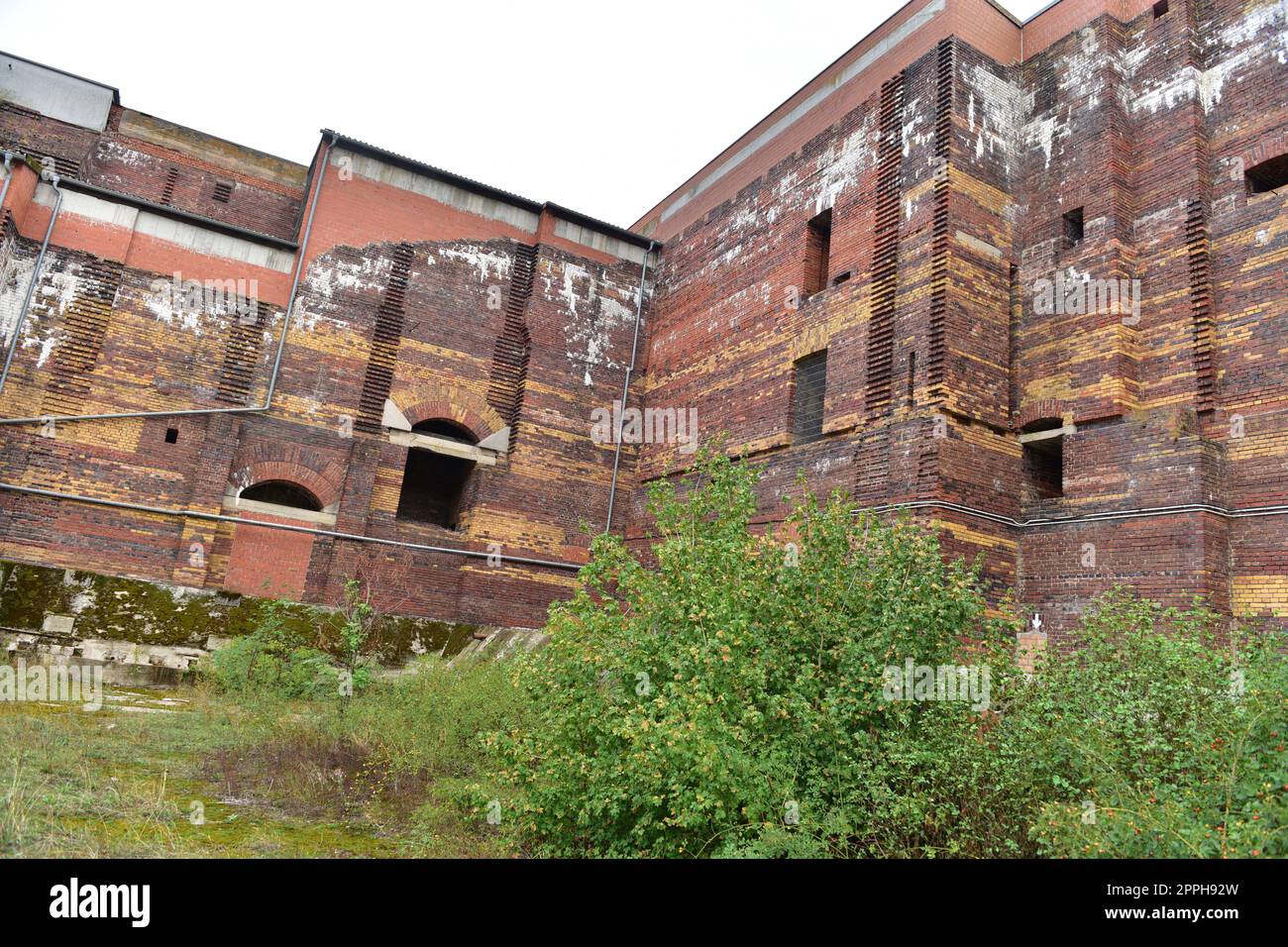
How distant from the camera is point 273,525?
13250 mm

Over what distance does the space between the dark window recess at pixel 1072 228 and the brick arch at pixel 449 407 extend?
9938 millimetres

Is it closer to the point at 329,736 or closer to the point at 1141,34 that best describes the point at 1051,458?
the point at 1141,34

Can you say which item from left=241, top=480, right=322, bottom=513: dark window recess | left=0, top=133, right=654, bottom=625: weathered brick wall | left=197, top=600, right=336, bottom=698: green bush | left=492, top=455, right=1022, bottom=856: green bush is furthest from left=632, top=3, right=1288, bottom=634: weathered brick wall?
left=241, top=480, right=322, bottom=513: dark window recess

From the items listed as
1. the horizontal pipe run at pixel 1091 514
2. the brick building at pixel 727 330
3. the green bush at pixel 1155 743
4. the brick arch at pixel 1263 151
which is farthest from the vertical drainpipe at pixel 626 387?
the green bush at pixel 1155 743

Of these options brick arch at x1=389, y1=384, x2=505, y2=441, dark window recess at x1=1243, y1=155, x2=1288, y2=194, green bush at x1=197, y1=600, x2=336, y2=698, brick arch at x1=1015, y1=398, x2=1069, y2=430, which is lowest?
green bush at x1=197, y1=600, x2=336, y2=698

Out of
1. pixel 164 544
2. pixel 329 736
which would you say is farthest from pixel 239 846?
pixel 164 544

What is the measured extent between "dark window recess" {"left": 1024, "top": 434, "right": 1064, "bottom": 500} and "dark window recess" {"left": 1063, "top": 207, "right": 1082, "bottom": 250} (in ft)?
8.93

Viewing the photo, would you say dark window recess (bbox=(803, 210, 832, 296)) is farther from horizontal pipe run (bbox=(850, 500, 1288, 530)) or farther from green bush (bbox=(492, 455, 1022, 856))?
green bush (bbox=(492, 455, 1022, 856))

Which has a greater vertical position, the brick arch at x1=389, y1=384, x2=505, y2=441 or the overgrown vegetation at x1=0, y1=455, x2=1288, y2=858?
the brick arch at x1=389, y1=384, x2=505, y2=441

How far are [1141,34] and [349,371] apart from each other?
13204 mm

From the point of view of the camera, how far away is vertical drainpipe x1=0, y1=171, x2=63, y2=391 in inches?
487

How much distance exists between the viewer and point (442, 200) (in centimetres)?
1590

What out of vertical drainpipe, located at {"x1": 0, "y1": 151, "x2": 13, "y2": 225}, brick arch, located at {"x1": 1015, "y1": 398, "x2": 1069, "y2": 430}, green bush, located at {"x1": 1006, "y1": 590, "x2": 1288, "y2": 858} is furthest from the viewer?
vertical drainpipe, located at {"x1": 0, "y1": 151, "x2": 13, "y2": 225}

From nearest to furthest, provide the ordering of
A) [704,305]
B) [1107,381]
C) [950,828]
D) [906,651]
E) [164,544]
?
[950,828] < [906,651] < [1107,381] < [164,544] < [704,305]
